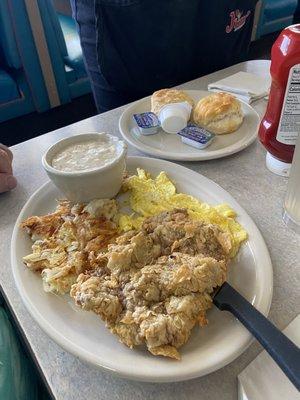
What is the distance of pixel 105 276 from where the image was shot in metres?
0.53

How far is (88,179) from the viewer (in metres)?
0.63

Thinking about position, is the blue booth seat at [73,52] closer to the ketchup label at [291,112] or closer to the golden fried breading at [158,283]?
the ketchup label at [291,112]

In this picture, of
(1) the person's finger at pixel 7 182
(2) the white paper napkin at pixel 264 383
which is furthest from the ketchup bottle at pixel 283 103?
(1) the person's finger at pixel 7 182

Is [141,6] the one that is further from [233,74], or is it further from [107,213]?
[107,213]

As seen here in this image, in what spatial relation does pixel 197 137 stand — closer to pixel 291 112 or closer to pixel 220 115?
pixel 220 115

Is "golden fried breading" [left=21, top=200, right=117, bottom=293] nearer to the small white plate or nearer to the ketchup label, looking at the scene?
the small white plate

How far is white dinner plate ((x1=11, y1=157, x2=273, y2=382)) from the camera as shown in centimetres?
44

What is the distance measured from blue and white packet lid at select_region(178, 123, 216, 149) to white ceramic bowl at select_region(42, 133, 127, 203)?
0.70 ft

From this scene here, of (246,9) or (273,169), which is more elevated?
(246,9)

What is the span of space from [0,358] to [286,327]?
18.5 inches

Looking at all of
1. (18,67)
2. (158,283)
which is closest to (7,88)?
(18,67)

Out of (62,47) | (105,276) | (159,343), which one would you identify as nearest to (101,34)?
(105,276)

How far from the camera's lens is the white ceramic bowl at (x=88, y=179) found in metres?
0.63

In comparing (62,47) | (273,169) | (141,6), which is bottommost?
(62,47)
